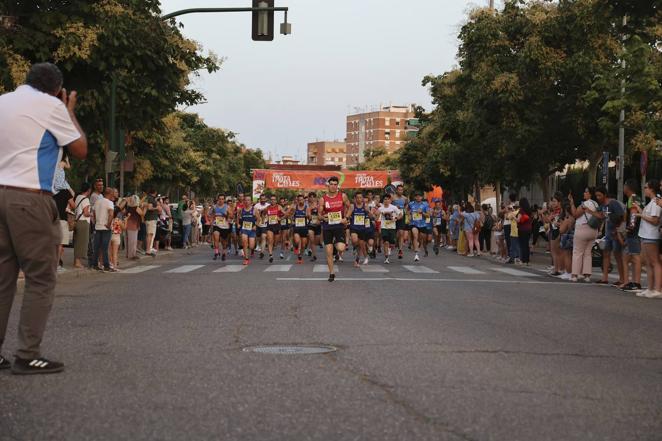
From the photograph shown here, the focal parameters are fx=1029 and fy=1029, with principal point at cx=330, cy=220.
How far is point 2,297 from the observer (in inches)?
265

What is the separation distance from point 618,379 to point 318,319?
4.15m

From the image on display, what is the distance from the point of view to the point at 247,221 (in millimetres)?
26391

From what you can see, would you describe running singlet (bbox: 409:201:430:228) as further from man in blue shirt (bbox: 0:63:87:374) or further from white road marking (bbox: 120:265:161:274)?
man in blue shirt (bbox: 0:63:87:374)

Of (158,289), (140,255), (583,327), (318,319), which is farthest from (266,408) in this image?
(140,255)

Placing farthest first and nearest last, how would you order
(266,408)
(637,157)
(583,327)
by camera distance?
(637,157)
(583,327)
(266,408)

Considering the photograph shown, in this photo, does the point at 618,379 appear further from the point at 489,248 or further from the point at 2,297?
the point at 489,248

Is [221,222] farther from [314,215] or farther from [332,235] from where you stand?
[332,235]

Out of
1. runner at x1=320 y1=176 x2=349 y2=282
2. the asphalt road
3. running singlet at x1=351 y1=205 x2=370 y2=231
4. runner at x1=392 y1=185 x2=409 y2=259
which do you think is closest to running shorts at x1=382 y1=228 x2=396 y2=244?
runner at x1=392 y1=185 x2=409 y2=259

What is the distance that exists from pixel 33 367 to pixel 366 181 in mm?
72375

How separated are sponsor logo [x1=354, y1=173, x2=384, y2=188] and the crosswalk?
2128 inches

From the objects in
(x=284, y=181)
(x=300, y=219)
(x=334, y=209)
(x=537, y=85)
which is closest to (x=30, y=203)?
(x=334, y=209)

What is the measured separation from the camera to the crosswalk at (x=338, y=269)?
A: 2115 centimetres

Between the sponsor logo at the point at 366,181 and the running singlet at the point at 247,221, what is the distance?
52.3 metres

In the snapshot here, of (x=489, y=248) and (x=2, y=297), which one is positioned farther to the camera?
(x=489, y=248)
